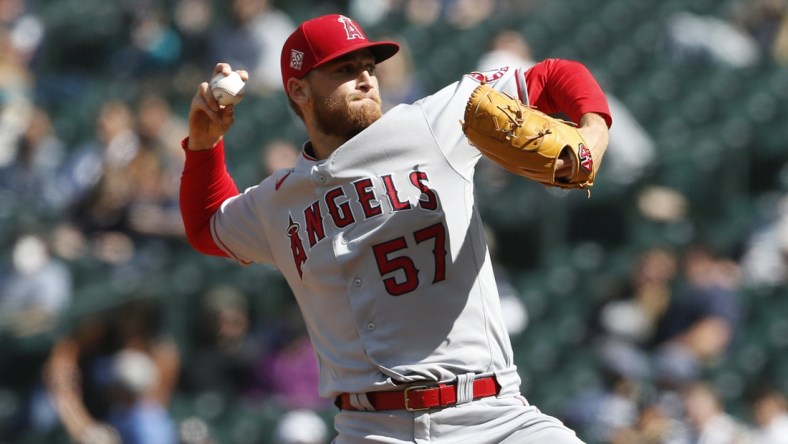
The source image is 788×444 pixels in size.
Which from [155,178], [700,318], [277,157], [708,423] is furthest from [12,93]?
[708,423]

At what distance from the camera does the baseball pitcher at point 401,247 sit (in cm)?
295

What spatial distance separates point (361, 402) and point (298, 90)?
0.75 metres

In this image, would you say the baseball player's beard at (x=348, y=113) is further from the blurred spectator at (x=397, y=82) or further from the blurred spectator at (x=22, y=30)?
the blurred spectator at (x=22, y=30)

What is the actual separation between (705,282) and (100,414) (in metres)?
2.83

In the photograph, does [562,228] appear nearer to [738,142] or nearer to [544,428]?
[738,142]

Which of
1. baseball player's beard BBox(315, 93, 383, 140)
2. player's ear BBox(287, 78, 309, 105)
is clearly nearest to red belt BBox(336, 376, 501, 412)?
baseball player's beard BBox(315, 93, 383, 140)

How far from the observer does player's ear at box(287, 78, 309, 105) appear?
318cm

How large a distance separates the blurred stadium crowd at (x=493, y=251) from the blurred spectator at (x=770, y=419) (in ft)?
0.04

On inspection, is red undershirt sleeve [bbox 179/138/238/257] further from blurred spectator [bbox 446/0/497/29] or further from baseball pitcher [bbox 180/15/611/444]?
blurred spectator [bbox 446/0/497/29]

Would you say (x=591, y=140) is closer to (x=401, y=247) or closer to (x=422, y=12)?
(x=401, y=247)

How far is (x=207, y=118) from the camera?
336 cm

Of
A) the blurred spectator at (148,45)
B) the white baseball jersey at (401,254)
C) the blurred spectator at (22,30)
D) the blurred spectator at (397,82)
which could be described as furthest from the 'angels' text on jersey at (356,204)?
the blurred spectator at (22,30)

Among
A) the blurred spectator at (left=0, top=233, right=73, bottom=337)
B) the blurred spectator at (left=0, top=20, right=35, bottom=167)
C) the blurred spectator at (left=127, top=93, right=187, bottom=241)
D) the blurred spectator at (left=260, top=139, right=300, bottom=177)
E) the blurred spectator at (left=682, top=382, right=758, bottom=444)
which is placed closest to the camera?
the blurred spectator at (left=682, top=382, right=758, bottom=444)

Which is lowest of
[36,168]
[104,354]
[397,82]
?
[104,354]
